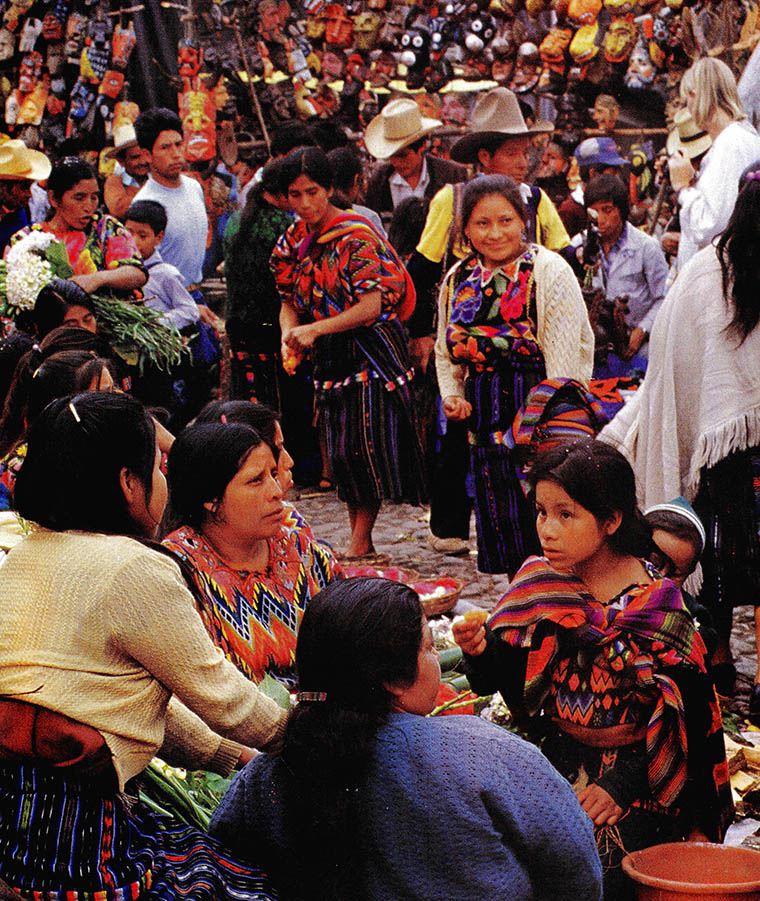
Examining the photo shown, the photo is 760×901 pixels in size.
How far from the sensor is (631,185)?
1110 cm

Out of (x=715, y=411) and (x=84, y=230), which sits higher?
(x=84, y=230)

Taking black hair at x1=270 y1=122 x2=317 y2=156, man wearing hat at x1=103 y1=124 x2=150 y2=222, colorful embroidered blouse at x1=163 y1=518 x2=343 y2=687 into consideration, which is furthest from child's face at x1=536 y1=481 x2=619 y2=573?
man wearing hat at x1=103 y1=124 x2=150 y2=222

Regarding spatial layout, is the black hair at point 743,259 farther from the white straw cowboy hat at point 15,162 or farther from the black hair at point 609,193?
the white straw cowboy hat at point 15,162

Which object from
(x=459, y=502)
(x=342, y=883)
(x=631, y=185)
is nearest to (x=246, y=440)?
(x=342, y=883)

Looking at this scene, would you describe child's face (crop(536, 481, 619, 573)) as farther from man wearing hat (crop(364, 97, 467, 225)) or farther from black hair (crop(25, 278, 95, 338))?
man wearing hat (crop(364, 97, 467, 225))

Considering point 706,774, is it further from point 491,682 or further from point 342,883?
point 342,883

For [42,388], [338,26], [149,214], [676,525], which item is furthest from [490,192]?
[338,26]

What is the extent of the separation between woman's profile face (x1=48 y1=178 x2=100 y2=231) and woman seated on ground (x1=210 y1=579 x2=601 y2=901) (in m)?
3.99

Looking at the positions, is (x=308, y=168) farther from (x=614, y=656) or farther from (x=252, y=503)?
(x=614, y=656)

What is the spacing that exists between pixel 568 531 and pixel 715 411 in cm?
144

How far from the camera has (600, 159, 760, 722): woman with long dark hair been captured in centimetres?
396

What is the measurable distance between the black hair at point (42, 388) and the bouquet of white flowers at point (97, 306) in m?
0.98

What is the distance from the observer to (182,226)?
7484mm

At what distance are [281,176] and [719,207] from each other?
2.03 meters
